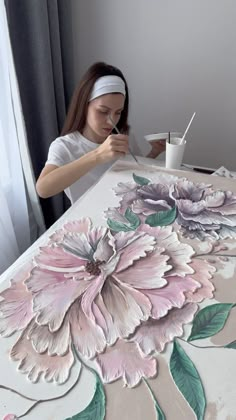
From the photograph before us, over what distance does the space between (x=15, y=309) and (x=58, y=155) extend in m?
0.54

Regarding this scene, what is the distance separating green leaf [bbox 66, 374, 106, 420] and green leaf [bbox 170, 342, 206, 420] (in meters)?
0.08

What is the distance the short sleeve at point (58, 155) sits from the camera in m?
0.91

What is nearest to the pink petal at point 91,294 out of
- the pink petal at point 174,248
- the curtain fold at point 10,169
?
the pink petal at point 174,248

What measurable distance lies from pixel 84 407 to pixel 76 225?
33 cm

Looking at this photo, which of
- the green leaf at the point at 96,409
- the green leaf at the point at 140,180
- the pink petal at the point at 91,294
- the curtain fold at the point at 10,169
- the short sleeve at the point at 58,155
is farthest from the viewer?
the curtain fold at the point at 10,169

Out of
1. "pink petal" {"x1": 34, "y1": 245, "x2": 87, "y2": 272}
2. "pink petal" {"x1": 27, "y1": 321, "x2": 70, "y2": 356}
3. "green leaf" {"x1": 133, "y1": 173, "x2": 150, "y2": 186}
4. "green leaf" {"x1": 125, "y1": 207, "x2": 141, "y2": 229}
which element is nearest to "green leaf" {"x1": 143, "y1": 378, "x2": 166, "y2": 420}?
"pink petal" {"x1": 27, "y1": 321, "x2": 70, "y2": 356}

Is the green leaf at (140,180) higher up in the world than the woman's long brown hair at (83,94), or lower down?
lower down

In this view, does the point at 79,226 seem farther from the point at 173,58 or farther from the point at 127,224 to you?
the point at 173,58

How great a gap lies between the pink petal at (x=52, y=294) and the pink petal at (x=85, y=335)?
2 centimetres

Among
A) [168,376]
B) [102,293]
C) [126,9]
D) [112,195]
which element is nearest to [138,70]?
[126,9]

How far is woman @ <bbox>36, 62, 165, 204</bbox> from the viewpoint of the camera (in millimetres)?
834

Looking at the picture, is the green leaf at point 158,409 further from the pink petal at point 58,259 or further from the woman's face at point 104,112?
the woman's face at point 104,112

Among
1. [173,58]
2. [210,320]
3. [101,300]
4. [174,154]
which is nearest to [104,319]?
[101,300]

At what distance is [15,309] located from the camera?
0.47 metres
